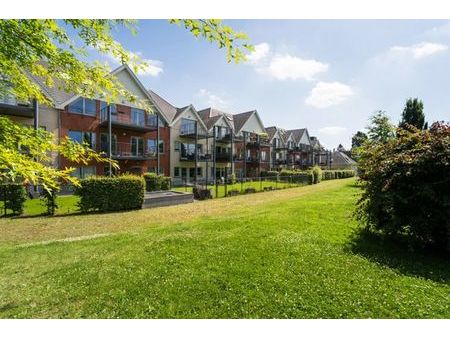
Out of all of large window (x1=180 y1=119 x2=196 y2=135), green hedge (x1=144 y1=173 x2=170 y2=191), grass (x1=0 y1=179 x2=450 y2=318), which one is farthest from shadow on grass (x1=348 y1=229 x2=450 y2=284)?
large window (x1=180 y1=119 x2=196 y2=135)

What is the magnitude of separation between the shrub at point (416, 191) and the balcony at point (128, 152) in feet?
76.1

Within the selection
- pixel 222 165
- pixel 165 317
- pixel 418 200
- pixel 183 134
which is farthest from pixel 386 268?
pixel 222 165

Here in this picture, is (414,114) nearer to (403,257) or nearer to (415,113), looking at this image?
(415,113)

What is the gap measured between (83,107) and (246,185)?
59.2 feet

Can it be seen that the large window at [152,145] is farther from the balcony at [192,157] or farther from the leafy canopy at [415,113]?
the leafy canopy at [415,113]

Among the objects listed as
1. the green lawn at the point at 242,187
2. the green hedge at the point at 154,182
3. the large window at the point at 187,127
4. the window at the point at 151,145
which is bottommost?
the green lawn at the point at 242,187

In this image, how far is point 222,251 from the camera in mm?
5910

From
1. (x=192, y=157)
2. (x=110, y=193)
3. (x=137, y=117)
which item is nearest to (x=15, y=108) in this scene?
(x=137, y=117)

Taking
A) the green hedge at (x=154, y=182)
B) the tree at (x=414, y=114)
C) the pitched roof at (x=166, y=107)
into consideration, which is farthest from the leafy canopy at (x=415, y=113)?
the green hedge at (x=154, y=182)

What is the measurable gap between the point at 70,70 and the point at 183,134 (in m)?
28.5

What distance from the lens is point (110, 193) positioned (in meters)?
14.2

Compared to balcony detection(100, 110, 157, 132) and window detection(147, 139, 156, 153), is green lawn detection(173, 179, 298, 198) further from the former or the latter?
balcony detection(100, 110, 157, 132)

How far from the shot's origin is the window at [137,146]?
27.6 metres

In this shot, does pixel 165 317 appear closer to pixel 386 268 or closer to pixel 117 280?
pixel 117 280
